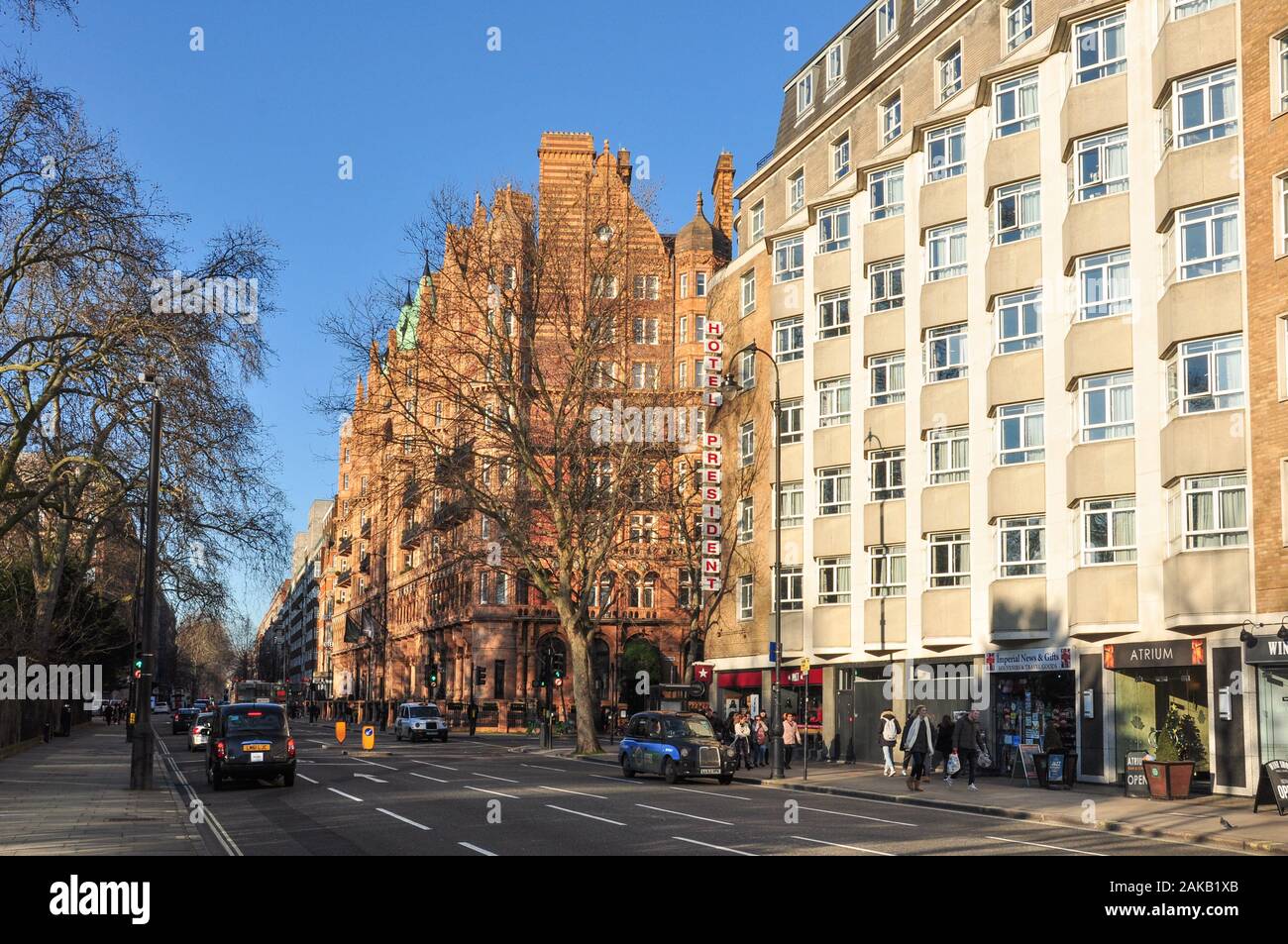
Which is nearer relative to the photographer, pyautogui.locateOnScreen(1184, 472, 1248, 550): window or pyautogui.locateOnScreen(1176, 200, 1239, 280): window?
pyautogui.locateOnScreen(1184, 472, 1248, 550): window

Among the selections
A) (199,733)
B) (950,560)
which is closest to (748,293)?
(950,560)

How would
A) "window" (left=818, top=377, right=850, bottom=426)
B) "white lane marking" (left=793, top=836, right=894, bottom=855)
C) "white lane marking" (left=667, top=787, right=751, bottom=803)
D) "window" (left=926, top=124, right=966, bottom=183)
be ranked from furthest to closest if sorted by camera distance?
"window" (left=818, top=377, right=850, bottom=426) < "window" (left=926, top=124, right=966, bottom=183) < "white lane marking" (left=667, top=787, right=751, bottom=803) < "white lane marking" (left=793, top=836, right=894, bottom=855)

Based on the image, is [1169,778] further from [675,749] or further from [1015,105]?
[1015,105]

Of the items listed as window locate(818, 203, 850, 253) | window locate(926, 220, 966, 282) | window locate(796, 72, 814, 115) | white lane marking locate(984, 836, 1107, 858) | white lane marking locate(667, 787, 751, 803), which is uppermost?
window locate(796, 72, 814, 115)

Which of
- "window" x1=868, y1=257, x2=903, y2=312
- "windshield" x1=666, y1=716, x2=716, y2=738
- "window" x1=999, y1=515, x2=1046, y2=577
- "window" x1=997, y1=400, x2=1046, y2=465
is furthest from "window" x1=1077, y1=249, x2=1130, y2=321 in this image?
"windshield" x1=666, y1=716, x2=716, y2=738

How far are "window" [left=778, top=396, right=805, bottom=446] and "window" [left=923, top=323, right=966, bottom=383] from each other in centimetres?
657

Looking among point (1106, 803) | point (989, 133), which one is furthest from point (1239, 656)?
point (989, 133)

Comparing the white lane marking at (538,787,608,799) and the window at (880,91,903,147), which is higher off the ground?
the window at (880,91,903,147)

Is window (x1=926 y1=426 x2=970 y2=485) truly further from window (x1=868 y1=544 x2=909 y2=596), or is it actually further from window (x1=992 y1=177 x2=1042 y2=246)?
window (x1=992 y1=177 x2=1042 y2=246)

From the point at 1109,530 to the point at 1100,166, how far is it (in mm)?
9443

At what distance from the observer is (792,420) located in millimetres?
48531

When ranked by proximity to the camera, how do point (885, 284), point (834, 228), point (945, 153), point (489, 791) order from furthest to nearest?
point (834, 228) < point (885, 284) < point (945, 153) < point (489, 791)

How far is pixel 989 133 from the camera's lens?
132 feet

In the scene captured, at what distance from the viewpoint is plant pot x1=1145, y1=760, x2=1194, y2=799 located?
28.7m
